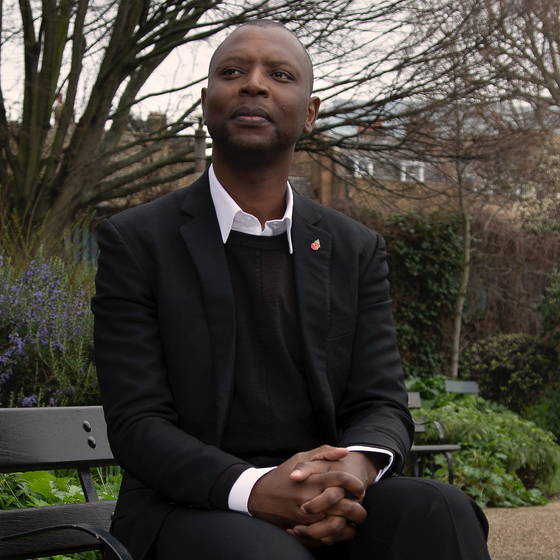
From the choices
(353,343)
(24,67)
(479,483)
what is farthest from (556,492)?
(24,67)

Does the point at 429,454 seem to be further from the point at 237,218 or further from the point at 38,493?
the point at 237,218

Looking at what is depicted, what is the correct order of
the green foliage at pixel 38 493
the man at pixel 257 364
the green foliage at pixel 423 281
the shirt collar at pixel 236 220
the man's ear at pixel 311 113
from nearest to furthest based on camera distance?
the man at pixel 257 364 → the shirt collar at pixel 236 220 → the man's ear at pixel 311 113 → the green foliage at pixel 38 493 → the green foliage at pixel 423 281

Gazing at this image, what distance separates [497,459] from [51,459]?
5.60m

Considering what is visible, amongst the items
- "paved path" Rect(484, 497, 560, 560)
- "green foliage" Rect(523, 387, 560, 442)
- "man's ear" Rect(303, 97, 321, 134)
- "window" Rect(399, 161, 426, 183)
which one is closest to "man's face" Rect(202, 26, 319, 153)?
"man's ear" Rect(303, 97, 321, 134)

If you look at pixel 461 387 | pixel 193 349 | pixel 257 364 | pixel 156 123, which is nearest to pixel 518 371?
pixel 461 387

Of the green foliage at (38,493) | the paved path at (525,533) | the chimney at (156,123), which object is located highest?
the chimney at (156,123)

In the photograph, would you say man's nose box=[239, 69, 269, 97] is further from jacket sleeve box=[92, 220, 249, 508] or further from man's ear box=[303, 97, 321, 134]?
jacket sleeve box=[92, 220, 249, 508]

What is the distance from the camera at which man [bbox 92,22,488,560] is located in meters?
1.72

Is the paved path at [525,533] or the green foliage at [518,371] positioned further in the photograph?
the green foliage at [518,371]

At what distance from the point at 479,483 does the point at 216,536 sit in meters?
5.66

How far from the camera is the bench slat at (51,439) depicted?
88.2 inches

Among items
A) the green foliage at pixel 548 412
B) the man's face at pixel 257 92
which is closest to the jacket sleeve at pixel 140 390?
the man's face at pixel 257 92

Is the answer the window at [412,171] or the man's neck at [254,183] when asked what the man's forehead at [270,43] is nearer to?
the man's neck at [254,183]

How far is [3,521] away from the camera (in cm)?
217
